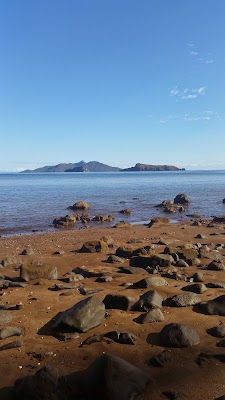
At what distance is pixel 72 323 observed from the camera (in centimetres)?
640

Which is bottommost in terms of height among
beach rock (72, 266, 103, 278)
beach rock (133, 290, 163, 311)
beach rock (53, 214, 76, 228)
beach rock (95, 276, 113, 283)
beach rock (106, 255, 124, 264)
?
→ beach rock (53, 214, 76, 228)

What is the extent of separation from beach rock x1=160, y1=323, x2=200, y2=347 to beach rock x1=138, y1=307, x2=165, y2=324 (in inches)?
27.7

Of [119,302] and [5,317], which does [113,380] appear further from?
[5,317]

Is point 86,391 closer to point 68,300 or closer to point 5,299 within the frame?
point 68,300

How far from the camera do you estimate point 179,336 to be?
603cm

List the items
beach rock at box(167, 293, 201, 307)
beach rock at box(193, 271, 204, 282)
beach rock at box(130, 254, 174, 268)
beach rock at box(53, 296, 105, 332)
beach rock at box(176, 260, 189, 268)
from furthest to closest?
beach rock at box(176, 260, 189, 268) < beach rock at box(130, 254, 174, 268) < beach rock at box(193, 271, 204, 282) < beach rock at box(167, 293, 201, 307) < beach rock at box(53, 296, 105, 332)

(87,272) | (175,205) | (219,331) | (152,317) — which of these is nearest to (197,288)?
(152,317)

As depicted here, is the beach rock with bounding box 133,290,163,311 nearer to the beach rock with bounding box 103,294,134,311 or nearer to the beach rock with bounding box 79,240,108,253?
the beach rock with bounding box 103,294,134,311

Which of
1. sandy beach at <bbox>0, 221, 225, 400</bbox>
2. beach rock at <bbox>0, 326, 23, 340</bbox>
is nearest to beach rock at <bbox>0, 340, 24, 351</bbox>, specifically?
sandy beach at <bbox>0, 221, 225, 400</bbox>

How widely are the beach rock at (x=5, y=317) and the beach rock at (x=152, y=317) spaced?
2719mm

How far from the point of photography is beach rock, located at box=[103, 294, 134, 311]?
7.50m

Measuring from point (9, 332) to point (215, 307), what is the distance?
14.2ft

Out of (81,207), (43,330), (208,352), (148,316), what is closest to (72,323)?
(43,330)

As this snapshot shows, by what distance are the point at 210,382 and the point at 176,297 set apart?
2.95 meters
